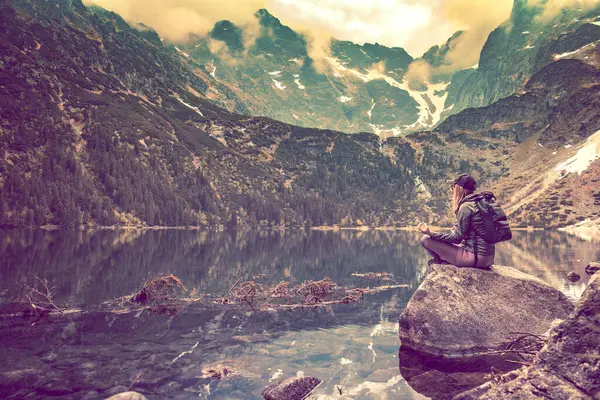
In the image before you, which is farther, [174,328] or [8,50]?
[8,50]

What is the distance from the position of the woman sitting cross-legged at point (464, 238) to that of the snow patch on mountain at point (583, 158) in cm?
20095

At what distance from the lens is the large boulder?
13.3 m

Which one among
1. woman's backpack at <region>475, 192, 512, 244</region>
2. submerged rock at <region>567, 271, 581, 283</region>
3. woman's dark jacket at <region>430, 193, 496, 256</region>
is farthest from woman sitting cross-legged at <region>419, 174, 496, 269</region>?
submerged rock at <region>567, 271, 581, 283</region>

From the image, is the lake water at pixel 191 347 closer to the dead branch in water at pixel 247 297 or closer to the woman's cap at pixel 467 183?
the dead branch in water at pixel 247 297

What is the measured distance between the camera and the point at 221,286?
31.9 m

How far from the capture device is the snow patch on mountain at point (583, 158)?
176m

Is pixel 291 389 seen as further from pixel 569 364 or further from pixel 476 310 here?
pixel 476 310

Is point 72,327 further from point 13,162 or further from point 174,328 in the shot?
point 13,162

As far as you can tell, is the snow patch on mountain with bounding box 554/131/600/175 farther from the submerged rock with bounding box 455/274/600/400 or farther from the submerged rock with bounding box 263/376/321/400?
the submerged rock with bounding box 455/274/600/400

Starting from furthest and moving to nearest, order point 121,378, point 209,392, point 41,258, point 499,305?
point 41,258
point 499,305
point 121,378
point 209,392

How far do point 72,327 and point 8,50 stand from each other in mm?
224470

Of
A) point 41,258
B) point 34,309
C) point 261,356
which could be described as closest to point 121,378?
point 261,356

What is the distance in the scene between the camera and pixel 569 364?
5.80 metres

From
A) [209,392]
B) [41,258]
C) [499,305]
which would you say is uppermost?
[499,305]
